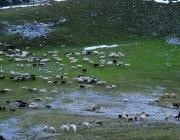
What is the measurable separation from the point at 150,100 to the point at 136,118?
698 centimetres

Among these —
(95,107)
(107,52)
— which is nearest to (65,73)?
(95,107)

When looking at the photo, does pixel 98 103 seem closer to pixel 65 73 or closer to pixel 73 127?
pixel 73 127

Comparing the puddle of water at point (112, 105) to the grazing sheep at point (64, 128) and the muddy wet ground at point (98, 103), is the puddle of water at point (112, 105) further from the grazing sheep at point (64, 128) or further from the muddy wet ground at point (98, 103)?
the grazing sheep at point (64, 128)

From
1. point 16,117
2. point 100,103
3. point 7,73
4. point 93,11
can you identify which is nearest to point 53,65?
point 7,73

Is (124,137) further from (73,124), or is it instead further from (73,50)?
(73,50)

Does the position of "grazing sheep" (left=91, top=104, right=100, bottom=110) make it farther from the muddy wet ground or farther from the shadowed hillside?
the shadowed hillside

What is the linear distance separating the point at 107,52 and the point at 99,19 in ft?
64.2

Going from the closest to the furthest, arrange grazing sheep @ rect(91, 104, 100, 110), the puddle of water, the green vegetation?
the green vegetation
the puddle of water
grazing sheep @ rect(91, 104, 100, 110)

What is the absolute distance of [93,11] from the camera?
87312 millimetres

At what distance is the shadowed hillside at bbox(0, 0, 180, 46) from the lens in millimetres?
75375

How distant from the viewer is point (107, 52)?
220 ft

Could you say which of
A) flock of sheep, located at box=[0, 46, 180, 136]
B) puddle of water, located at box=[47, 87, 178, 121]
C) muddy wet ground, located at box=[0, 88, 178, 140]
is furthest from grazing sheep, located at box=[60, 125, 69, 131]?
puddle of water, located at box=[47, 87, 178, 121]

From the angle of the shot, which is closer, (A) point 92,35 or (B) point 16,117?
(B) point 16,117

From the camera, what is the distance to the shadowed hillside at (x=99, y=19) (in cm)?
7538
